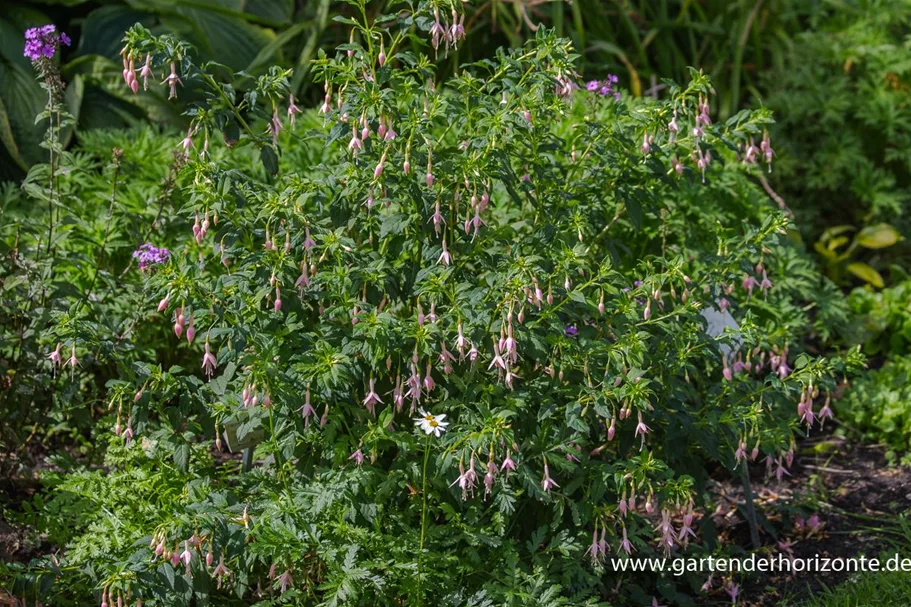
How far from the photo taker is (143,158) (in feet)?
15.2

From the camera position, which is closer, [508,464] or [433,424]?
[508,464]

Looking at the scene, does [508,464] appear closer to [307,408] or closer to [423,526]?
[423,526]

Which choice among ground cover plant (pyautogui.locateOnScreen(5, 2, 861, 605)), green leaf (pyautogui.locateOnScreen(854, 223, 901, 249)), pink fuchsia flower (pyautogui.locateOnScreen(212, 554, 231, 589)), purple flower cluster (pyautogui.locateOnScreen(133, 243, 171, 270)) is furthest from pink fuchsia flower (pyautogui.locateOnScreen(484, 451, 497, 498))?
green leaf (pyautogui.locateOnScreen(854, 223, 901, 249))

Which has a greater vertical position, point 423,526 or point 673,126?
point 673,126

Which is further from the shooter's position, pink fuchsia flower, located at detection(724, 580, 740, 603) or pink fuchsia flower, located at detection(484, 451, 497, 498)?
pink fuchsia flower, located at detection(724, 580, 740, 603)

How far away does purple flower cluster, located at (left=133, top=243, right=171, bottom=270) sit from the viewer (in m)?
3.29

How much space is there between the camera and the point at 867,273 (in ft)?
17.7

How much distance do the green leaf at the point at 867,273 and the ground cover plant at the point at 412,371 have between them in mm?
2306

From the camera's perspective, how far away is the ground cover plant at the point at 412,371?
8.97ft

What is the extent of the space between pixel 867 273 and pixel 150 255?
136 inches

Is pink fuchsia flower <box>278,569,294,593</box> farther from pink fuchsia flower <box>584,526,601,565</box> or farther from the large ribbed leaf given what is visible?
the large ribbed leaf

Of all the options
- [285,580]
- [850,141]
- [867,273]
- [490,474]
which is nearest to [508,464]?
[490,474]

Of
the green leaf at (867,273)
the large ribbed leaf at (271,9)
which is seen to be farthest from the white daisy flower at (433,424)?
the large ribbed leaf at (271,9)

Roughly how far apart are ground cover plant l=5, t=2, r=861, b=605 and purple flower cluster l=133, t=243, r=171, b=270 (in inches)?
0.6
